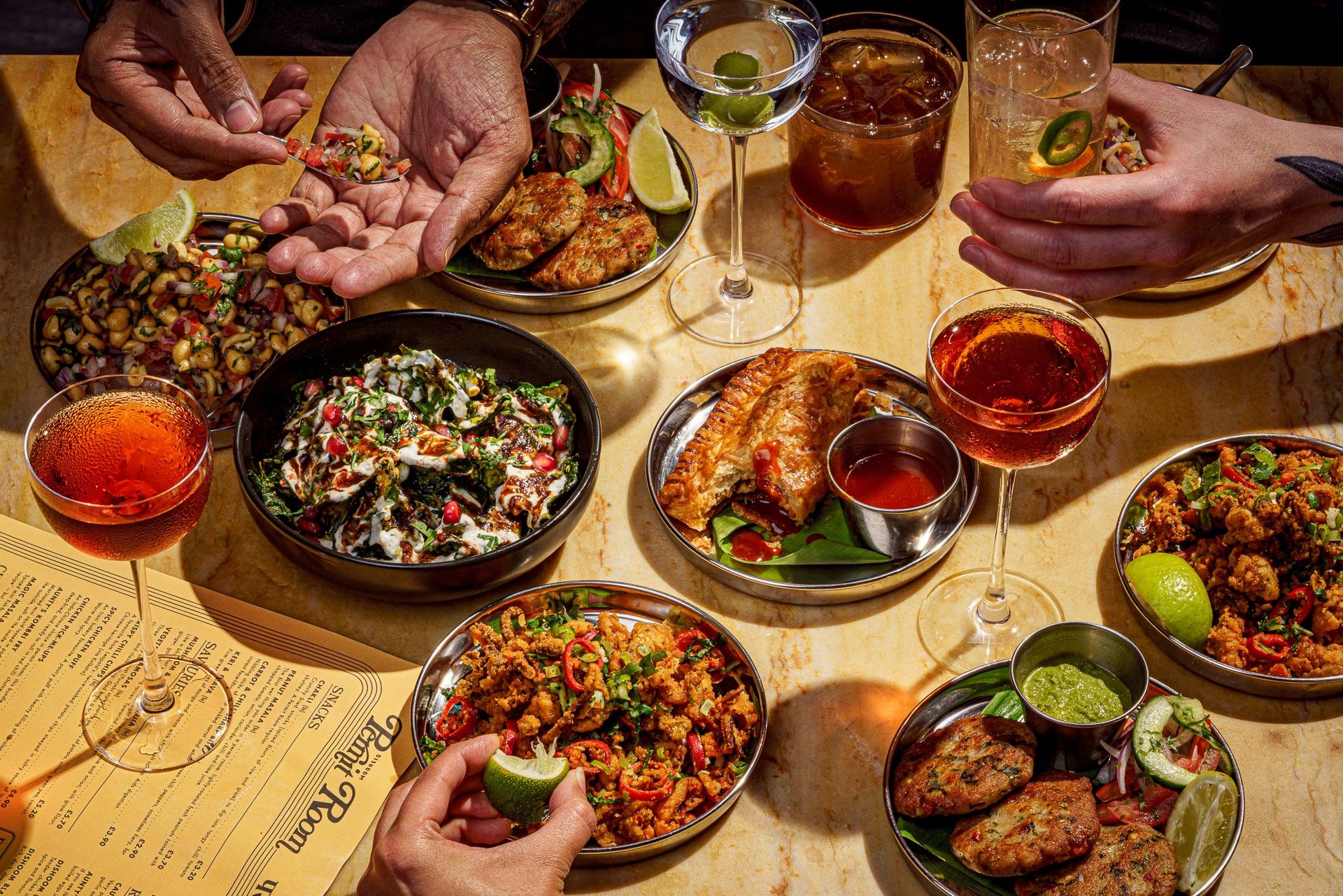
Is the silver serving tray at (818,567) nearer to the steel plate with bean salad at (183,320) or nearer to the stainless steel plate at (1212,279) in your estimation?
the stainless steel plate at (1212,279)

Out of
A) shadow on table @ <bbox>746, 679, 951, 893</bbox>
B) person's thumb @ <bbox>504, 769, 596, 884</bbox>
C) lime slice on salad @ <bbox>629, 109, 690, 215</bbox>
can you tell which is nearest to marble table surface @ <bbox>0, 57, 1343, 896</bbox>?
shadow on table @ <bbox>746, 679, 951, 893</bbox>

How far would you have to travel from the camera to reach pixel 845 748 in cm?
203

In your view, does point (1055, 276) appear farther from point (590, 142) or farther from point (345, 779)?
point (345, 779)

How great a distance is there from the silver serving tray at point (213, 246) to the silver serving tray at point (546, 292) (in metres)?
0.27

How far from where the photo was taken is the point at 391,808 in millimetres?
1790

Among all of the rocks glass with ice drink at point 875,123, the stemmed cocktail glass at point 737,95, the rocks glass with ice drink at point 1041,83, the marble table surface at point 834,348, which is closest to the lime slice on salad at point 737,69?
the stemmed cocktail glass at point 737,95

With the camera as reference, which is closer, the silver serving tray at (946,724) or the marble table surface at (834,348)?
the silver serving tray at (946,724)

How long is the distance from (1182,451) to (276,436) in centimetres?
181

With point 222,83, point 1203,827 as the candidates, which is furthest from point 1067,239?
point 222,83

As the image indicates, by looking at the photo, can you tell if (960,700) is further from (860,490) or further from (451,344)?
(451,344)

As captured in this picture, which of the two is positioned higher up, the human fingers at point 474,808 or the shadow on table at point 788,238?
the shadow on table at point 788,238

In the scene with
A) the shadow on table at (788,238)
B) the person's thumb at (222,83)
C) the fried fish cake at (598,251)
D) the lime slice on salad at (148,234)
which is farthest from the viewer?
the shadow on table at (788,238)

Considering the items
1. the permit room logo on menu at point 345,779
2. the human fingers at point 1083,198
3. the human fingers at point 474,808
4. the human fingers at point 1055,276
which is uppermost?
the human fingers at point 1083,198

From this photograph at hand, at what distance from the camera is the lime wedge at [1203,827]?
1679 mm
